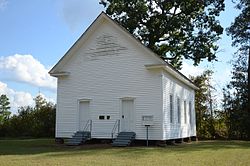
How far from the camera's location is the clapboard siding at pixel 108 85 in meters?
19.7

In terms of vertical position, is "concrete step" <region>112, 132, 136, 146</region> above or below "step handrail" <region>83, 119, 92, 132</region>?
below

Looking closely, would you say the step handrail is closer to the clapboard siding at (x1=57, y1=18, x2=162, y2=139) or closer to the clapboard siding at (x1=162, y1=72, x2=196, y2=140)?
the clapboard siding at (x1=57, y1=18, x2=162, y2=139)

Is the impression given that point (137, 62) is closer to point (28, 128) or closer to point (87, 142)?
point (87, 142)

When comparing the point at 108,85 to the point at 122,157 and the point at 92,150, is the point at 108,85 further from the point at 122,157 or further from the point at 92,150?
the point at 122,157

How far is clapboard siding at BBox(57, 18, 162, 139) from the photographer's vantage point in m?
19.7

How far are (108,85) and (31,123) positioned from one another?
601 inches

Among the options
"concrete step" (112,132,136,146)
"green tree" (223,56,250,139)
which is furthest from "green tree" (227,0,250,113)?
"concrete step" (112,132,136,146)

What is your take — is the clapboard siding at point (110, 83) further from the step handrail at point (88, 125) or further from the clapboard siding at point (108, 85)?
the step handrail at point (88, 125)

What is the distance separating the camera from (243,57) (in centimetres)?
3331

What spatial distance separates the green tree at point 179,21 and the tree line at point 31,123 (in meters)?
11.2

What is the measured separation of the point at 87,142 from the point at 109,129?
161 centimetres

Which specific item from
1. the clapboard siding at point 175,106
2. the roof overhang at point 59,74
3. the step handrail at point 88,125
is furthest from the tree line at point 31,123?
the clapboard siding at point 175,106

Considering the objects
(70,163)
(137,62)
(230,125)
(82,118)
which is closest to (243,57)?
(230,125)

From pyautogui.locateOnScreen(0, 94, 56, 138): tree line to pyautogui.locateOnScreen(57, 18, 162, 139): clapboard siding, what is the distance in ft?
34.3
